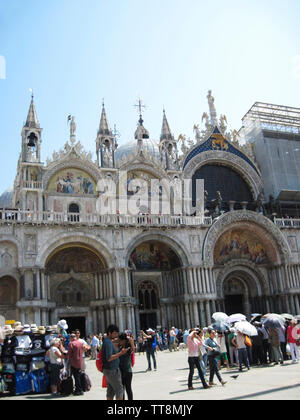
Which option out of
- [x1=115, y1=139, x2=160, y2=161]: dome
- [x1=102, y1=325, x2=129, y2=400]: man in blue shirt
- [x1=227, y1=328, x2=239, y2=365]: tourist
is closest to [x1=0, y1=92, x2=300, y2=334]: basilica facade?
Result: [x1=115, y1=139, x2=160, y2=161]: dome

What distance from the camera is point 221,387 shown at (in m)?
10.5

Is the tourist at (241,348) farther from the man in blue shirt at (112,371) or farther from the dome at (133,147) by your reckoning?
the dome at (133,147)

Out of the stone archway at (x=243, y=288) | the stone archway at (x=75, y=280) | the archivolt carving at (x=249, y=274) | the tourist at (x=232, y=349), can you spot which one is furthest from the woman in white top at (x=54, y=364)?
the stone archway at (x=243, y=288)

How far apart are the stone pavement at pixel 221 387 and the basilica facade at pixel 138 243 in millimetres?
12249

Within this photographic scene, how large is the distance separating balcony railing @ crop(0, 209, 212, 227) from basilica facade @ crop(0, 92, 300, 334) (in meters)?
0.08

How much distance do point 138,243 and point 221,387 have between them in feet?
58.3

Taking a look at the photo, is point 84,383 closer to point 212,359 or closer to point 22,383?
point 22,383

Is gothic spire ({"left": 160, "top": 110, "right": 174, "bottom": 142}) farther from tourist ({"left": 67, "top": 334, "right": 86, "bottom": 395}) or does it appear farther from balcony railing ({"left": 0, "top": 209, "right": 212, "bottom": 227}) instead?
tourist ({"left": 67, "top": 334, "right": 86, "bottom": 395})

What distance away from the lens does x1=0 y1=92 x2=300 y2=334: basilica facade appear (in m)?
26.0

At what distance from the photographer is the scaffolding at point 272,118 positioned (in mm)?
38562

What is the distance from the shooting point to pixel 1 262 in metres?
25.0
